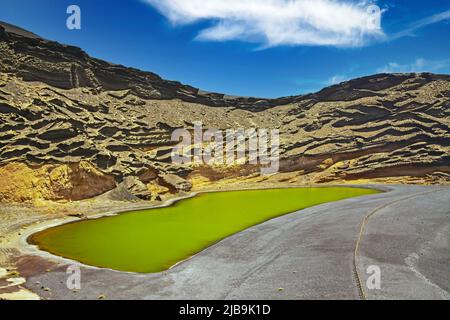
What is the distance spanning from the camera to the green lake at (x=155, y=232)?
64.2 feet

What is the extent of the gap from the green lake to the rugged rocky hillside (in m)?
11.0

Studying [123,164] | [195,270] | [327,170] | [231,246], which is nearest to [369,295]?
[195,270]

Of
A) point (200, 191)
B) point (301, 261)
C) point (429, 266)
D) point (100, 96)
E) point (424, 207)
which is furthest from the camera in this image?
point (100, 96)

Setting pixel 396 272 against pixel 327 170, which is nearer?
pixel 396 272

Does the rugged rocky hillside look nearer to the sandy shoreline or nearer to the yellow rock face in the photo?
the yellow rock face

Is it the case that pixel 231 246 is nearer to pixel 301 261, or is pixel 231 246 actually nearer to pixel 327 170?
pixel 301 261

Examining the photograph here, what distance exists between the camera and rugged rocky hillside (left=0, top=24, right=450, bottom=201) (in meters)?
43.2

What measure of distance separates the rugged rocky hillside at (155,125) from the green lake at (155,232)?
11.0 meters

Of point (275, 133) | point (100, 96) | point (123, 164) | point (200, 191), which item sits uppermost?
point (100, 96)

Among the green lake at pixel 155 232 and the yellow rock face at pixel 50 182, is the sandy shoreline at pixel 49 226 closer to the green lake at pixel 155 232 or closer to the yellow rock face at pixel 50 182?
the green lake at pixel 155 232

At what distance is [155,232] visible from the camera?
2584 cm

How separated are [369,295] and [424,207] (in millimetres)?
19115

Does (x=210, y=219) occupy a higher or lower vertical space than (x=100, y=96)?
lower

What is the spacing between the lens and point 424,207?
93.1ft
